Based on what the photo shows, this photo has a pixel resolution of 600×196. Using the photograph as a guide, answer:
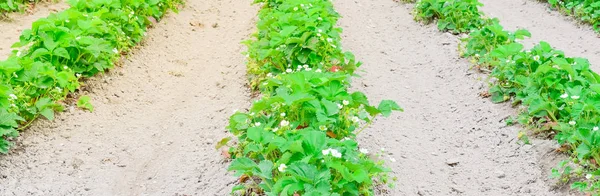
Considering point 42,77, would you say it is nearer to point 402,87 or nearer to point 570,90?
point 402,87

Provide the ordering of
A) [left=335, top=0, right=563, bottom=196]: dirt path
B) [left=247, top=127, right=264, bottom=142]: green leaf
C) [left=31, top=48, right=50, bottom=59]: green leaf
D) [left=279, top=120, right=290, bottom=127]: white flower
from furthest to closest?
1. [left=31, top=48, right=50, bottom=59]: green leaf
2. [left=335, top=0, right=563, bottom=196]: dirt path
3. [left=279, top=120, right=290, bottom=127]: white flower
4. [left=247, top=127, right=264, bottom=142]: green leaf

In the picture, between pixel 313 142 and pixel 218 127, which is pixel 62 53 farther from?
pixel 313 142

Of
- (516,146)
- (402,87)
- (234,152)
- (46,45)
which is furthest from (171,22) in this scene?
(516,146)

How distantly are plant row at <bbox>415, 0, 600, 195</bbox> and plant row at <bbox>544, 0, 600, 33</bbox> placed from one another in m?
2.48

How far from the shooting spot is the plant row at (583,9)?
9.16m

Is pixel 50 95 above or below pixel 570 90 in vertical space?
below

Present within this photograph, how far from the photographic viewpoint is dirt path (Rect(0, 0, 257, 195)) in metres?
5.14

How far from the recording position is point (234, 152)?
16.5ft

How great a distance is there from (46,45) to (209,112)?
1.68 meters

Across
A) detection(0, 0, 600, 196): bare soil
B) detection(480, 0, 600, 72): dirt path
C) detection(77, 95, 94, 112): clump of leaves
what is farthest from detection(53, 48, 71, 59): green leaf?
detection(480, 0, 600, 72): dirt path

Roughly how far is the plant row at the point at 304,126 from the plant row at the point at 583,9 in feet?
14.0

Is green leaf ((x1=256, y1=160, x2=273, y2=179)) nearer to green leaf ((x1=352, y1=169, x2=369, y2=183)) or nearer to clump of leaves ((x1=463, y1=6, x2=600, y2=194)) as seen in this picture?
green leaf ((x1=352, y1=169, x2=369, y2=183))

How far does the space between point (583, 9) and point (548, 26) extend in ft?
1.70

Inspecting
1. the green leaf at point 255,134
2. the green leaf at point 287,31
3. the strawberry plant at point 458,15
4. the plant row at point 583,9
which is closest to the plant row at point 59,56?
the green leaf at point 287,31
